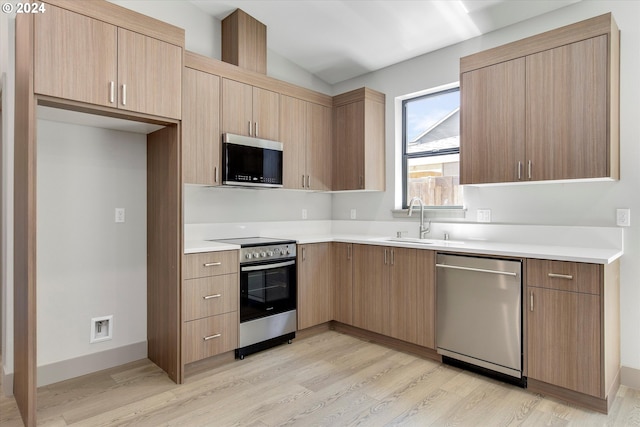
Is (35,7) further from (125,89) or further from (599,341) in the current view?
(599,341)

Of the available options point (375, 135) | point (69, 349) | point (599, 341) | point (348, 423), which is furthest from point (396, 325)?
point (69, 349)

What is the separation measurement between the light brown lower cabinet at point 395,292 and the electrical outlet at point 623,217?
1.29 meters

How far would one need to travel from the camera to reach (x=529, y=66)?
2.69 metres

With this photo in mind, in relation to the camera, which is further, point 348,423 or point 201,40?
point 201,40

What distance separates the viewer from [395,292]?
3.21 metres

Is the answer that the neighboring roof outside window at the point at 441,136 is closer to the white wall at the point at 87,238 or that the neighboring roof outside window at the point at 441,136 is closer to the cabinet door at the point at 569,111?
the cabinet door at the point at 569,111

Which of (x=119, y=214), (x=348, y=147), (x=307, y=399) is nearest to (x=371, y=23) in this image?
(x=348, y=147)

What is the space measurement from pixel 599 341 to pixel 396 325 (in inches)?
56.9

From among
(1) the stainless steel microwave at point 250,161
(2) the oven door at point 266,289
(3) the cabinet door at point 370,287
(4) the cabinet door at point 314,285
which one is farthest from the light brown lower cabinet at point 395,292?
(1) the stainless steel microwave at point 250,161

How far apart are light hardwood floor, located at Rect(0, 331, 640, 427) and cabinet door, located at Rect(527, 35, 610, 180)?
1536 mm

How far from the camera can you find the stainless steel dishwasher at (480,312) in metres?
2.50

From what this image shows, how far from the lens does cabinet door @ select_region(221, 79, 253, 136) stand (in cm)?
317

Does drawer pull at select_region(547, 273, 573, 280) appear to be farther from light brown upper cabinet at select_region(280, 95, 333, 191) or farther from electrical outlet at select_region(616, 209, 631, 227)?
light brown upper cabinet at select_region(280, 95, 333, 191)

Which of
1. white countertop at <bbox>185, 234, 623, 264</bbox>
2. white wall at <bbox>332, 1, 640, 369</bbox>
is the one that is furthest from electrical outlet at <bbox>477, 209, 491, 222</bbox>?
white countertop at <bbox>185, 234, 623, 264</bbox>
